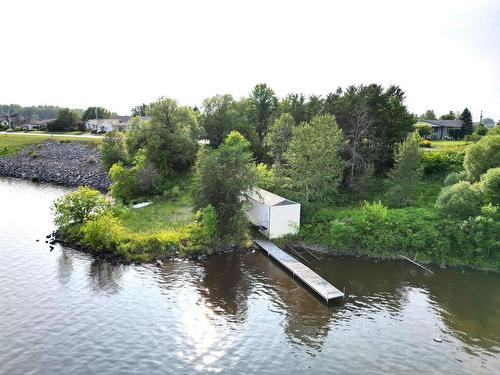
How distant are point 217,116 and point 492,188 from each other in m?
41.0

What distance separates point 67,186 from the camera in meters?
63.6

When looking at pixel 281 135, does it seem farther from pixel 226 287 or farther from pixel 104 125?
pixel 104 125

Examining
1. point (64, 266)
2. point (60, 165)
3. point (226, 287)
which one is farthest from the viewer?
point (60, 165)

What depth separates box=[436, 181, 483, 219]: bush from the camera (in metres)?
33.5

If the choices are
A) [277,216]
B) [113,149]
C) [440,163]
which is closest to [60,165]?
[113,149]

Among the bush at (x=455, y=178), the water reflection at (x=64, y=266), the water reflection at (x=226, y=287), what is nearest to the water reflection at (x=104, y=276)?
the water reflection at (x=64, y=266)

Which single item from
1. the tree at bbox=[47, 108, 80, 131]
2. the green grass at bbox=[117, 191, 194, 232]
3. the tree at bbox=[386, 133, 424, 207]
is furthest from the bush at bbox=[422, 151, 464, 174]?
the tree at bbox=[47, 108, 80, 131]

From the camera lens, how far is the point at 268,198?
124 feet

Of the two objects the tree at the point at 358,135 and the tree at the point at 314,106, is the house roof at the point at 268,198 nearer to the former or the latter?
the tree at the point at 358,135

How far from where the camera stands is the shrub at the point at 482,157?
37000mm

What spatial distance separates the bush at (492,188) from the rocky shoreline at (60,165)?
5142 centimetres

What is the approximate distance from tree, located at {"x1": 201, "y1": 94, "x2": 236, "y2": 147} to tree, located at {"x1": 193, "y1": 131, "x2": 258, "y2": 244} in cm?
2661

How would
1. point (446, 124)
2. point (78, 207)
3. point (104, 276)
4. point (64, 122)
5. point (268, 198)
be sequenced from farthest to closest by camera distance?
1. point (64, 122)
2. point (446, 124)
3. point (268, 198)
4. point (78, 207)
5. point (104, 276)

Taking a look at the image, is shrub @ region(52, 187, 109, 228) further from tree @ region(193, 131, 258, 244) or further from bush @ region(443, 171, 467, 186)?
bush @ region(443, 171, 467, 186)
